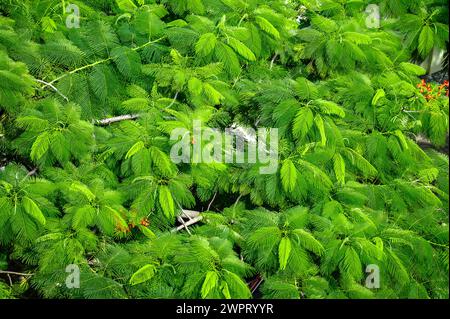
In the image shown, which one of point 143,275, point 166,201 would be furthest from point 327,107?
point 143,275

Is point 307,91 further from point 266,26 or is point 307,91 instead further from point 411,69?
point 411,69

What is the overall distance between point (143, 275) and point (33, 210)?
0.95 metres

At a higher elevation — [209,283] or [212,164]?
[212,164]

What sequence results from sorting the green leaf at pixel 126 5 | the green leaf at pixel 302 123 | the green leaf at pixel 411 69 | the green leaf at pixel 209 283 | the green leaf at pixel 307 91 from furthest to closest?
the green leaf at pixel 411 69 < the green leaf at pixel 126 5 < the green leaf at pixel 307 91 < the green leaf at pixel 302 123 < the green leaf at pixel 209 283

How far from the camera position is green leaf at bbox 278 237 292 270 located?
15.1 ft

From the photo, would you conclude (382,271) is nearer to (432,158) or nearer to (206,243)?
(206,243)

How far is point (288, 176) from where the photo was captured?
16.7 feet

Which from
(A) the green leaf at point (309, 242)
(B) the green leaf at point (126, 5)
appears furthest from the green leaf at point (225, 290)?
(B) the green leaf at point (126, 5)

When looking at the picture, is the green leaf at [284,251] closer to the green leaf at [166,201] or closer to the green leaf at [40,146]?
the green leaf at [166,201]

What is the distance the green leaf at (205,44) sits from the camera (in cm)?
563

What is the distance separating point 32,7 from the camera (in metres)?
6.29

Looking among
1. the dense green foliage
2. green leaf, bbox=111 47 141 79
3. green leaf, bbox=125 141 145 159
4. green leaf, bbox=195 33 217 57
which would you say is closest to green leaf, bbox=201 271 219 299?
the dense green foliage

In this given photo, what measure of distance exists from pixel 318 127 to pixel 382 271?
1240 mm

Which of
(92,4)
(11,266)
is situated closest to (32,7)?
(92,4)
